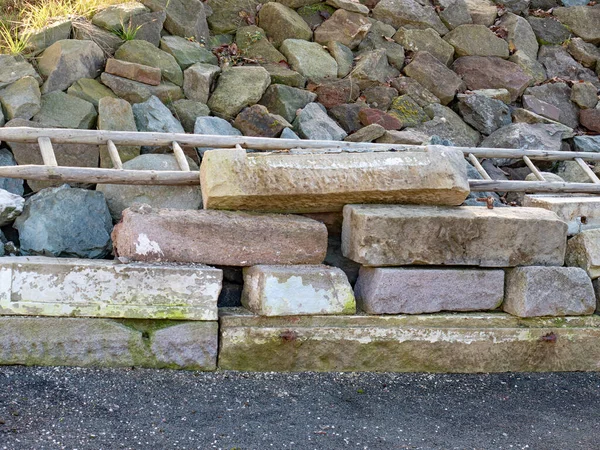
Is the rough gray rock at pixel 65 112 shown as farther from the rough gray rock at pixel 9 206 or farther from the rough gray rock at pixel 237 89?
the rough gray rock at pixel 237 89

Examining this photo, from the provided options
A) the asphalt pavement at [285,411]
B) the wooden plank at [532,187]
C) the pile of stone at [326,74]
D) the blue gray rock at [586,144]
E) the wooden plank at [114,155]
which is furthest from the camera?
the blue gray rock at [586,144]

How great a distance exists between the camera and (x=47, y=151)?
184 inches

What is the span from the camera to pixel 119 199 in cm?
487

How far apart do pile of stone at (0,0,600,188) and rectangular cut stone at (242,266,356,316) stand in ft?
4.91

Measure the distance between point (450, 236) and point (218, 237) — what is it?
56.8 inches

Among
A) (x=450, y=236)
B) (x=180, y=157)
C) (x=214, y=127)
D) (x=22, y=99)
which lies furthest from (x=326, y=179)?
(x=22, y=99)

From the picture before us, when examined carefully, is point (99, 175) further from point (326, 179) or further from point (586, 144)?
point (586, 144)

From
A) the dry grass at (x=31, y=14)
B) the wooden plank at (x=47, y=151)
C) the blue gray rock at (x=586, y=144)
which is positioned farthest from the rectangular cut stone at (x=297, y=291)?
the blue gray rock at (x=586, y=144)

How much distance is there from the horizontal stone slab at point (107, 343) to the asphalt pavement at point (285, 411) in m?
0.07

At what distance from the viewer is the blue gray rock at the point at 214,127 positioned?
567 centimetres

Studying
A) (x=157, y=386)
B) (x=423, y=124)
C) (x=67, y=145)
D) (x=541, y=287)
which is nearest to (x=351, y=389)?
(x=157, y=386)

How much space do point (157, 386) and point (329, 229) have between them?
158cm

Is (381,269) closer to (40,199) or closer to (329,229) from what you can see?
(329,229)

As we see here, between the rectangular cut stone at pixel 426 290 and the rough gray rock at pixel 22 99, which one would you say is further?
the rough gray rock at pixel 22 99
